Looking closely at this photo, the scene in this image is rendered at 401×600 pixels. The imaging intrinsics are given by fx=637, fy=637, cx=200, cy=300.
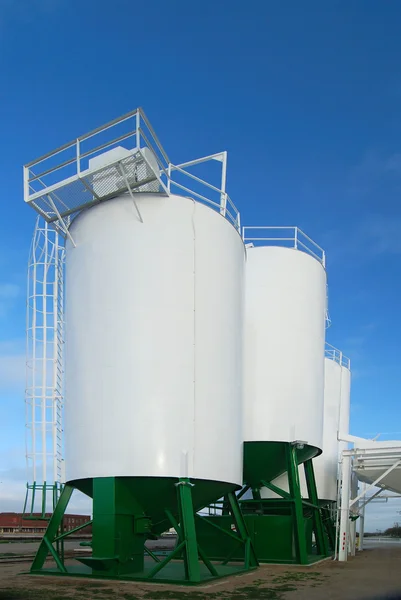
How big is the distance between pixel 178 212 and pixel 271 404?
31.0 ft

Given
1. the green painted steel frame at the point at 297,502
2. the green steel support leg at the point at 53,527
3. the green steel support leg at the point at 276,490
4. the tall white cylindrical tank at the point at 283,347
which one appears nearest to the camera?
the green steel support leg at the point at 53,527

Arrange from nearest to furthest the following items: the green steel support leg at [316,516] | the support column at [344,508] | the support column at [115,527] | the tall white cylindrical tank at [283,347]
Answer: the support column at [115,527], the tall white cylindrical tank at [283,347], the support column at [344,508], the green steel support leg at [316,516]

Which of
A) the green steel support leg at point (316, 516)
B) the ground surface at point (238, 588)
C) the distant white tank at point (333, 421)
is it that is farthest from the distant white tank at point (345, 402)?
the ground surface at point (238, 588)

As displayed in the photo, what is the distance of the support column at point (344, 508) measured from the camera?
25.0 meters

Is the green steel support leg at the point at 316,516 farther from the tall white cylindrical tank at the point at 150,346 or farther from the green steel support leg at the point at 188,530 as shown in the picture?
the green steel support leg at the point at 188,530

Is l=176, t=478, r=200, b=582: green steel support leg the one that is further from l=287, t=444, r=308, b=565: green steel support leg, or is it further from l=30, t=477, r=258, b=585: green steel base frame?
l=287, t=444, r=308, b=565: green steel support leg

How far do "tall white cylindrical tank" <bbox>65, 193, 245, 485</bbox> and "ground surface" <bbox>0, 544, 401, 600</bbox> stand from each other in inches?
108

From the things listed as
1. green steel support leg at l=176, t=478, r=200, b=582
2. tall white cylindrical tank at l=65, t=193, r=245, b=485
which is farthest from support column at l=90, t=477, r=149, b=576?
green steel support leg at l=176, t=478, r=200, b=582

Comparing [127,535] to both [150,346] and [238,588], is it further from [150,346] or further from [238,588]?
[150,346]

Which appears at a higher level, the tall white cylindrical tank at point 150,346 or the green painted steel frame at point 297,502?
the tall white cylindrical tank at point 150,346

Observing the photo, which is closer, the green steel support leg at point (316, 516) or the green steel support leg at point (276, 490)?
the green steel support leg at point (276, 490)

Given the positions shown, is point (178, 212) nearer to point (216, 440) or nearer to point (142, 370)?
point (142, 370)

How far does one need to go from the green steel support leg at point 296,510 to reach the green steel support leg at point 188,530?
25.4 ft

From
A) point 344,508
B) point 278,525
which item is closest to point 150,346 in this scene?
point 278,525
